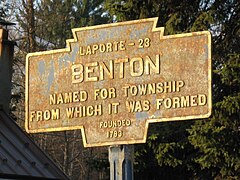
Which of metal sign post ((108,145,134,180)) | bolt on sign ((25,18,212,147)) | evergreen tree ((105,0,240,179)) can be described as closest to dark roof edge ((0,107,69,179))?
evergreen tree ((105,0,240,179))

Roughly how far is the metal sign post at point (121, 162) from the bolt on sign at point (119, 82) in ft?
0.29

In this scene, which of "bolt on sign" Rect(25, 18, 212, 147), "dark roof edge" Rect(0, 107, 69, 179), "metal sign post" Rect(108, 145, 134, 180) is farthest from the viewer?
"dark roof edge" Rect(0, 107, 69, 179)

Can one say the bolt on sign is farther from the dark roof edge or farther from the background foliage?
the background foliage

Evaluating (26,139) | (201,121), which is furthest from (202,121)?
(26,139)

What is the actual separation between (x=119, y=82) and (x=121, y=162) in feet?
2.44

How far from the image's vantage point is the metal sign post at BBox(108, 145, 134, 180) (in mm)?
7250

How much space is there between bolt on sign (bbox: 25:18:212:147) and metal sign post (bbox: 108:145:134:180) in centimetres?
9

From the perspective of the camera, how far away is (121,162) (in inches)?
287

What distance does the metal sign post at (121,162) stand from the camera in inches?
285

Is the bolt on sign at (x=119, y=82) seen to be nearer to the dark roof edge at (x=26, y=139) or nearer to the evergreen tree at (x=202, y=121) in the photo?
the dark roof edge at (x=26, y=139)

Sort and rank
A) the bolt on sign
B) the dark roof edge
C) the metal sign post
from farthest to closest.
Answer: the dark roof edge, the metal sign post, the bolt on sign

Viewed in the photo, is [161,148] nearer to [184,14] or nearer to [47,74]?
[184,14]

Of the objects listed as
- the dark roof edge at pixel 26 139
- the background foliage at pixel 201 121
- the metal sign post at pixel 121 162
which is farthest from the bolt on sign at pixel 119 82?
the background foliage at pixel 201 121

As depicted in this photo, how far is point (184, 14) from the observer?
17078 millimetres
